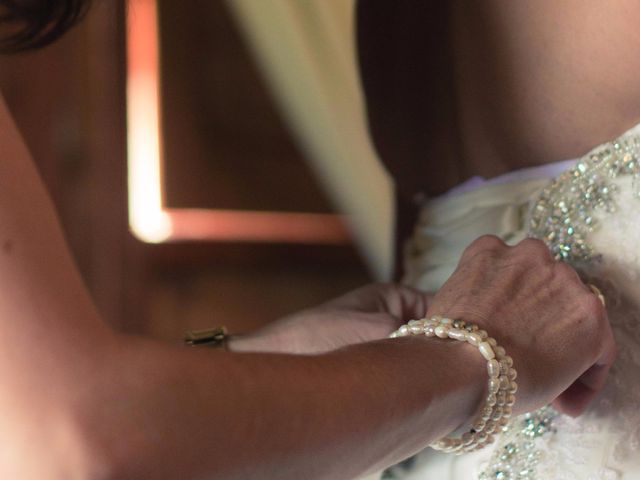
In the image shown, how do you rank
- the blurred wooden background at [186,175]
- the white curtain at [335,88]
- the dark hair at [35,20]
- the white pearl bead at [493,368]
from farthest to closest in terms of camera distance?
the blurred wooden background at [186,175] → the white curtain at [335,88] → the dark hair at [35,20] → the white pearl bead at [493,368]

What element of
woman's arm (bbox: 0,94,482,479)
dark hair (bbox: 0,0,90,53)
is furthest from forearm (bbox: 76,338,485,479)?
dark hair (bbox: 0,0,90,53)

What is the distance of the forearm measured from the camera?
0.34m

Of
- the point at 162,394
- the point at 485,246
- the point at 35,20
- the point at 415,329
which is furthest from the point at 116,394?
the point at 35,20

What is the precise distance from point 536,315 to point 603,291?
3.8 inches

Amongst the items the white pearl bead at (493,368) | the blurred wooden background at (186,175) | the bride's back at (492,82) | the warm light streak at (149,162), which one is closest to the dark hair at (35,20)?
the bride's back at (492,82)

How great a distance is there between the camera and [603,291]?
60cm

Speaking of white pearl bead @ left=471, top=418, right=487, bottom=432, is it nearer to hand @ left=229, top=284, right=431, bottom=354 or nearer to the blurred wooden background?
hand @ left=229, top=284, right=431, bottom=354

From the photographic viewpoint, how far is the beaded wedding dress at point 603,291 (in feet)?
1.93

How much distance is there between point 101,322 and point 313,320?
1.07 feet

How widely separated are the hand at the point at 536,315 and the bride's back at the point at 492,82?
0.38ft

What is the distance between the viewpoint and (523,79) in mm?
669

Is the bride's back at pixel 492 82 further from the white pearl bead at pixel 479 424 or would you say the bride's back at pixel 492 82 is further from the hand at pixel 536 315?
the white pearl bead at pixel 479 424

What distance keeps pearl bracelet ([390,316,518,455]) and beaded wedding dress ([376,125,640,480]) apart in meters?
0.13

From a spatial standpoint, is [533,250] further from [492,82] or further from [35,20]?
[35,20]
